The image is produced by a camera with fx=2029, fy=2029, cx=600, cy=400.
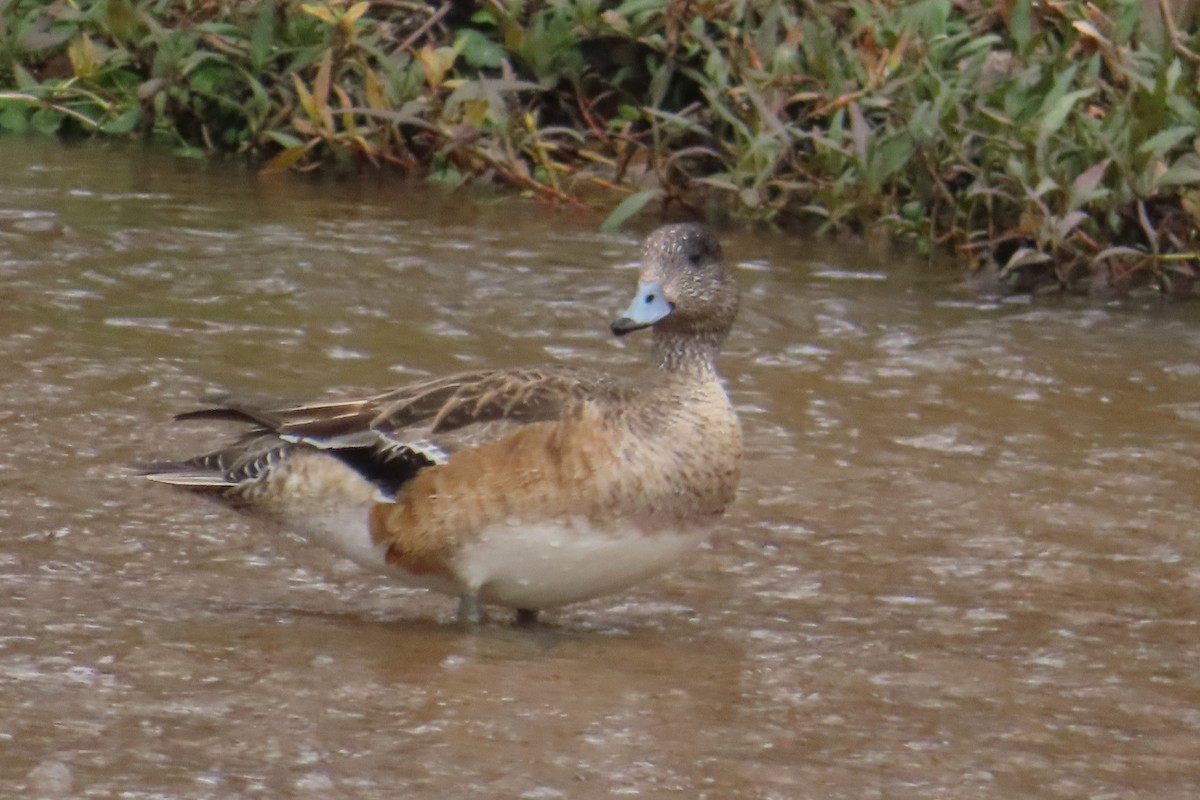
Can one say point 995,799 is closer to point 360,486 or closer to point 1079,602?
point 1079,602

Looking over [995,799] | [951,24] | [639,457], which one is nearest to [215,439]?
[639,457]

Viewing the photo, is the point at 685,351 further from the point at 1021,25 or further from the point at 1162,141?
the point at 1021,25

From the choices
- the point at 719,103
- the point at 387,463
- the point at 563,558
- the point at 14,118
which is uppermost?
the point at 719,103

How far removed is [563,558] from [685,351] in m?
0.65

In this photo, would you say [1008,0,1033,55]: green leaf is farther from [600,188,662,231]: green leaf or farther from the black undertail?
the black undertail

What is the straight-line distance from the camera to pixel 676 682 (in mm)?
3957

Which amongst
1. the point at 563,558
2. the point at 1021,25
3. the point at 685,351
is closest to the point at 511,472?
the point at 563,558

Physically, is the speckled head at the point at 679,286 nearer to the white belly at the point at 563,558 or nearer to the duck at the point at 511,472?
the duck at the point at 511,472

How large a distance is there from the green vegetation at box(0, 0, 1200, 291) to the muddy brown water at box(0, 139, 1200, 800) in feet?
1.02

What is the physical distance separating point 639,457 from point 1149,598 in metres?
1.26

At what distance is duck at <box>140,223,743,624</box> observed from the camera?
414 centimetres

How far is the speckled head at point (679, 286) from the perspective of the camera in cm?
456

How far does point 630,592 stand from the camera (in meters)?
4.68

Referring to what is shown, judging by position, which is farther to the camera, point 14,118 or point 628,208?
point 14,118
